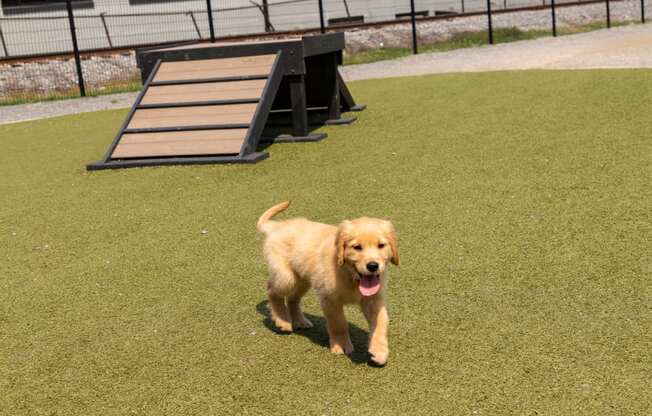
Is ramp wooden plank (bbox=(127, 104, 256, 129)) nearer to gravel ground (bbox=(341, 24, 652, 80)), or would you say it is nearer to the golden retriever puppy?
the golden retriever puppy

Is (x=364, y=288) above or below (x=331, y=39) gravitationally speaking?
below

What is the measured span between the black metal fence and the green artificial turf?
12280 millimetres

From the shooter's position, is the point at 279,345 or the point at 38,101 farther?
the point at 38,101

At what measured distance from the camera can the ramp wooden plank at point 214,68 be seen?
9.24m

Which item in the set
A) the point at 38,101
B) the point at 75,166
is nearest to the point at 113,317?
the point at 75,166

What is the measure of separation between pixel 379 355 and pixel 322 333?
0.57 m

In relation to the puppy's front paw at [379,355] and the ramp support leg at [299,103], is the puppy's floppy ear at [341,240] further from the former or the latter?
the ramp support leg at [299,103]

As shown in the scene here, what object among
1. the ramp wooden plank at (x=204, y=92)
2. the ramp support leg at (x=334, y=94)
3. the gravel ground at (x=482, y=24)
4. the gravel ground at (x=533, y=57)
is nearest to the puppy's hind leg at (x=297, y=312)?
the ramp wooden plank at (x=204, y=92)

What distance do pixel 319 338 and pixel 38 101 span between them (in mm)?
14778

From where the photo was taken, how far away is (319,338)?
3760 millimetres

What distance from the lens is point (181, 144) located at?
28.3 ft

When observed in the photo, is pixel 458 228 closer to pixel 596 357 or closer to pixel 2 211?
pixel 596 357

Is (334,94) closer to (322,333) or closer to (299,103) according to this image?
(299,103)

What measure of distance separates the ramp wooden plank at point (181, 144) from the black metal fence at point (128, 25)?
38.0 feet
